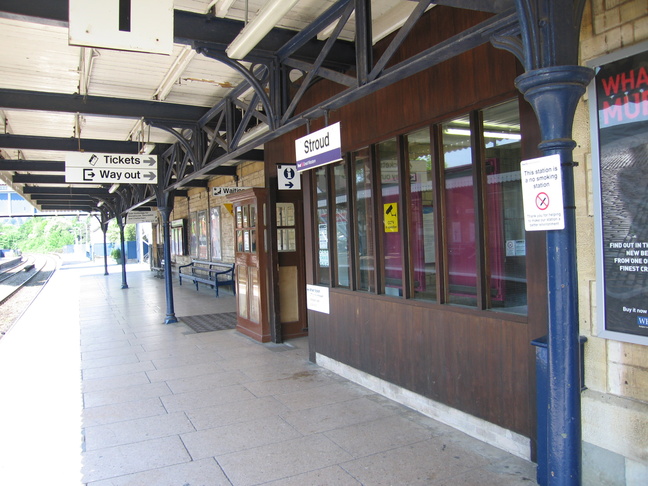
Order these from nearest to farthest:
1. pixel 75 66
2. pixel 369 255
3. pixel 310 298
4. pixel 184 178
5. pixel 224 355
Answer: pixel 369 255, pixel 75 66, pixel 310 298, pixel 224 355, pixel 184 178

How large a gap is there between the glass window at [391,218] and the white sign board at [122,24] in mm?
2309

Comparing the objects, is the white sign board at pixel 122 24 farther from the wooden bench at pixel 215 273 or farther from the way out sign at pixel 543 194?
the wooden bench at pixel 215 273

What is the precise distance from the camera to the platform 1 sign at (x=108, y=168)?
25.0 feet

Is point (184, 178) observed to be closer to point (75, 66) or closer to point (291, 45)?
point (75, 66)

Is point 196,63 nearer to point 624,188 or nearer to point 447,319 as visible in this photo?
point 447,319

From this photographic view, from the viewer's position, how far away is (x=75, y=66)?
18.1 feet

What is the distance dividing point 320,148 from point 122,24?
76.2 inches

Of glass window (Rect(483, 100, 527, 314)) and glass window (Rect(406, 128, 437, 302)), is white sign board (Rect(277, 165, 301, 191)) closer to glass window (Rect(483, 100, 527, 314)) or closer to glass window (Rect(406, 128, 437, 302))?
glass window (Rect(406, 128, 437, 302))

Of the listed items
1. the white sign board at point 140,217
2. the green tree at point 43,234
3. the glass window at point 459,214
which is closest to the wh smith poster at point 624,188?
the glass window at point 459,214

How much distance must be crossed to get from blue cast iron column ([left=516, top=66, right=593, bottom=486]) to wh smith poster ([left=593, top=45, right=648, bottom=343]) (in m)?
0.59

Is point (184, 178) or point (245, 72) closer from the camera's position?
point (245, 72)

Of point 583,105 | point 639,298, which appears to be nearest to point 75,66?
point 583,105

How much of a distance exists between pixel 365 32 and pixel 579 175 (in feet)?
6.27

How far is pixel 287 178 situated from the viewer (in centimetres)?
657
